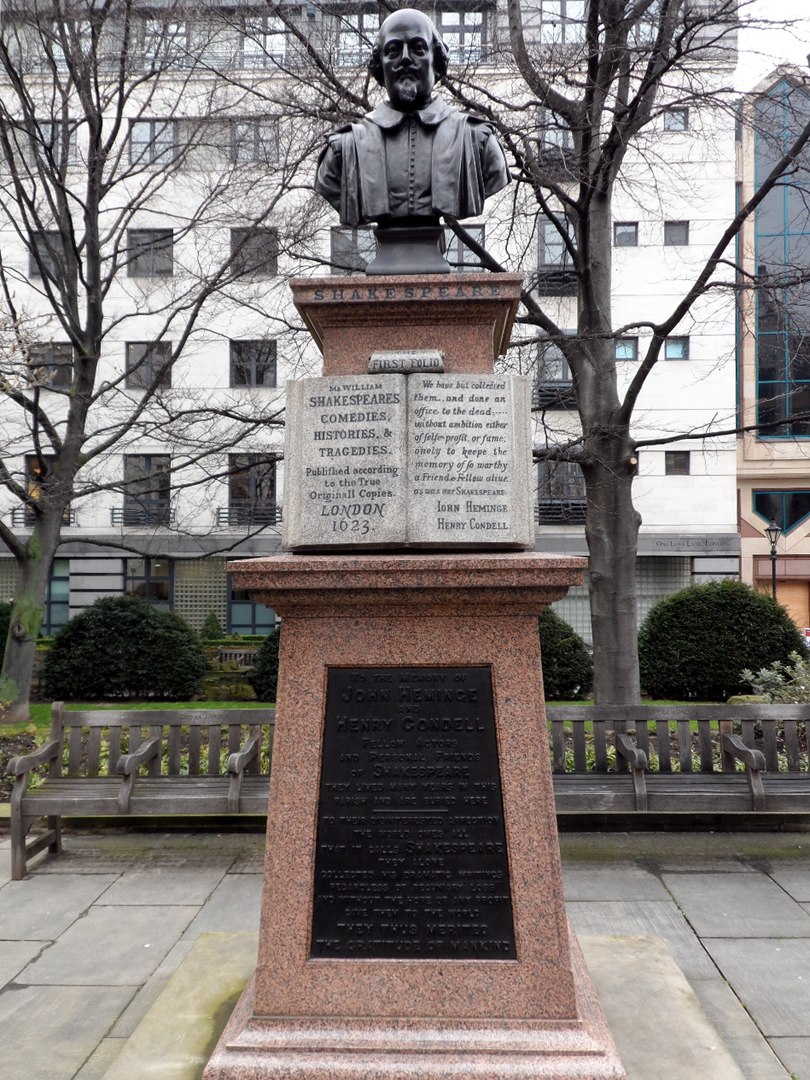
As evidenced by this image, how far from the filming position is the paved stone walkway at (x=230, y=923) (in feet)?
13.5

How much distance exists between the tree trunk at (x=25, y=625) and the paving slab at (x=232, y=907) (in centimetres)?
979

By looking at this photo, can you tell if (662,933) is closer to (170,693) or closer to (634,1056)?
(634,1056)

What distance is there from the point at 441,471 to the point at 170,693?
15315 mm

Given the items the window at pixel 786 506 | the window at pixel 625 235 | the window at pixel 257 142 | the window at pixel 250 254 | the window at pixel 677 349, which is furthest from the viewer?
the window at pixel 786 506

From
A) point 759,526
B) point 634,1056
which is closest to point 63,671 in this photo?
point 634,1056

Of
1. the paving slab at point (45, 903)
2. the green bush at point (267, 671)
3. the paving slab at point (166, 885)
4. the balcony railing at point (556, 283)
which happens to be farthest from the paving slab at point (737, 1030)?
the green bush at point (267, 671)

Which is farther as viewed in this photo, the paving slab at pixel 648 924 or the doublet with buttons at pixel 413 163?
the paving slab at pixel 648 924

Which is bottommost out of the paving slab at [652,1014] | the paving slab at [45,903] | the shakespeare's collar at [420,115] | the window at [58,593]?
the paving slab at [45,903]

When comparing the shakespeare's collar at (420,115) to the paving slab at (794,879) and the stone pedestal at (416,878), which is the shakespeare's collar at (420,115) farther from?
the paving slab at (794,879)

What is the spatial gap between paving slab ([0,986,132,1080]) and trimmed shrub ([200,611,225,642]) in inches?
844

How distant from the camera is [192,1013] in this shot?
3926mm

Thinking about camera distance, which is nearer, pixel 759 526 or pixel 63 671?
pixel 63 671

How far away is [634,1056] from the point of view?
11.9ft

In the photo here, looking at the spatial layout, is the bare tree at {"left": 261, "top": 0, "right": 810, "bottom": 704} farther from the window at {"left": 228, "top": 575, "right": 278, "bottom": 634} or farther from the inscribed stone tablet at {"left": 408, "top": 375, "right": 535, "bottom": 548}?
the window at {"left": 228, "top": 575, "right": 278, "bottom": 634}
